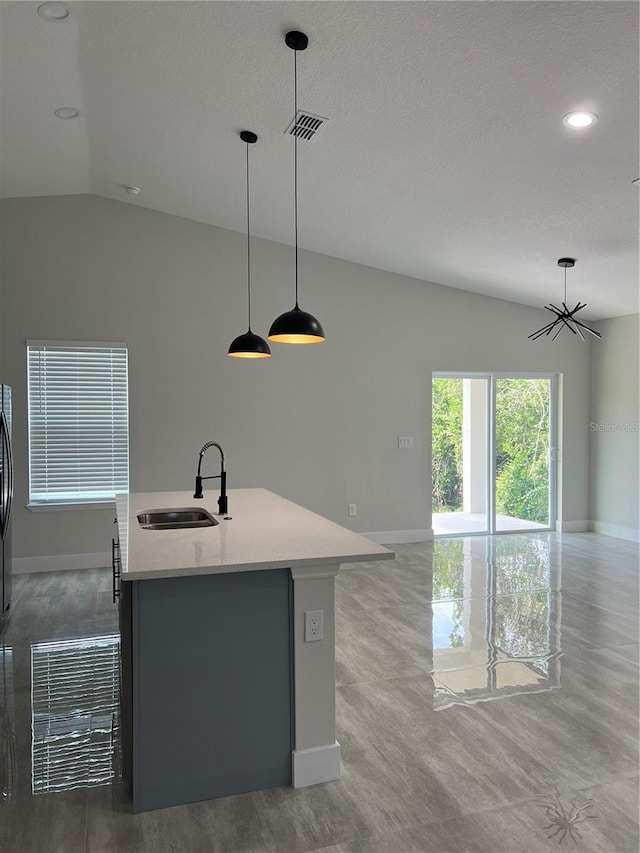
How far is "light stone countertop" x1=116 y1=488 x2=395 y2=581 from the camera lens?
220 centimetres

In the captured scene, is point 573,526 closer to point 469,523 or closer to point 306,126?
point 469,523

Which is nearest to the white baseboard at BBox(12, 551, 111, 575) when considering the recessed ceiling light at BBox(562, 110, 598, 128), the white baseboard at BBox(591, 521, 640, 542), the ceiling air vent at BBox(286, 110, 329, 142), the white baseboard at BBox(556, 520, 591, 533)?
the ceiling air vent at BBox(286, 110, 329, 142)

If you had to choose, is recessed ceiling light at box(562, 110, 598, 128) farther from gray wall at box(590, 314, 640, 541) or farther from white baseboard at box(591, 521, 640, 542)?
white baseboard at box(591, 521, 640, 542)

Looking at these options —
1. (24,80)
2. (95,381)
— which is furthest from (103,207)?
(24,80)

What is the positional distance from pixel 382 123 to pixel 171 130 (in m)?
1.45

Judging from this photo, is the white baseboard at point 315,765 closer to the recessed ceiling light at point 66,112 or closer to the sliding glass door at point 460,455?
the recessed ceiling light at point 66,112

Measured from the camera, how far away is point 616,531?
7211mm

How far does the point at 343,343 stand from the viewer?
255 inches

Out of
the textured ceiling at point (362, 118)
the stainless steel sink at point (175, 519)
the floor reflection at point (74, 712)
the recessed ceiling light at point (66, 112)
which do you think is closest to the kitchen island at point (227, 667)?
the floor reflection at point (74, 712)

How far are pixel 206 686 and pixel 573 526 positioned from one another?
633cm

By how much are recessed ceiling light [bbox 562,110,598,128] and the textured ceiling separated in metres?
0.06

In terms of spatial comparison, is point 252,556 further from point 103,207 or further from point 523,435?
point 523,435

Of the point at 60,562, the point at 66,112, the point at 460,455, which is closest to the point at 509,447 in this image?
the point at 460,455

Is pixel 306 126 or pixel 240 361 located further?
pixel 240 361
